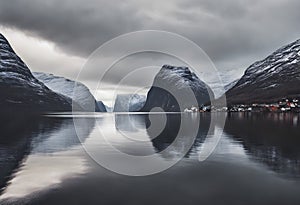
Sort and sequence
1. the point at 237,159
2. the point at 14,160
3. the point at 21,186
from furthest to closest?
the point at 237,159
the point at 14,160
the point at 21,186

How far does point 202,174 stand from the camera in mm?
22656

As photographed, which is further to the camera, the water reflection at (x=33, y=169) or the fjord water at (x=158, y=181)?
the water reflection at (x=33, y=169)

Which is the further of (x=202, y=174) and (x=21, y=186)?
(x=202, y=174)

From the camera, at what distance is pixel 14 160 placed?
2761 cm

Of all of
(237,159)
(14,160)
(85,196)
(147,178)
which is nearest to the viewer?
(85,196)

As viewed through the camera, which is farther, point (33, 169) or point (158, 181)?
point (33, 169)

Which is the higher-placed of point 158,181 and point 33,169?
point 33,169

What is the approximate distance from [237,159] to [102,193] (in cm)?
1745

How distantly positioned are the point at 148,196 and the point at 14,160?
17412 millimetres

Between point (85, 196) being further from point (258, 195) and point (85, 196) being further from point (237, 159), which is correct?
point (237, 159)

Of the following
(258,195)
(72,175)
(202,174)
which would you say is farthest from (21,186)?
(258,195)

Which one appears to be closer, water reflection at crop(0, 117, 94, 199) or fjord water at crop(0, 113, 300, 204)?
fjord water at crop(0, 113, 300, 204)

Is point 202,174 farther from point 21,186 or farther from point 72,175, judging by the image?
point 21,186

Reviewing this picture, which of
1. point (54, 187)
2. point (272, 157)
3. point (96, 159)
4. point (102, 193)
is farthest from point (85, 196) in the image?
point (272, 157)
